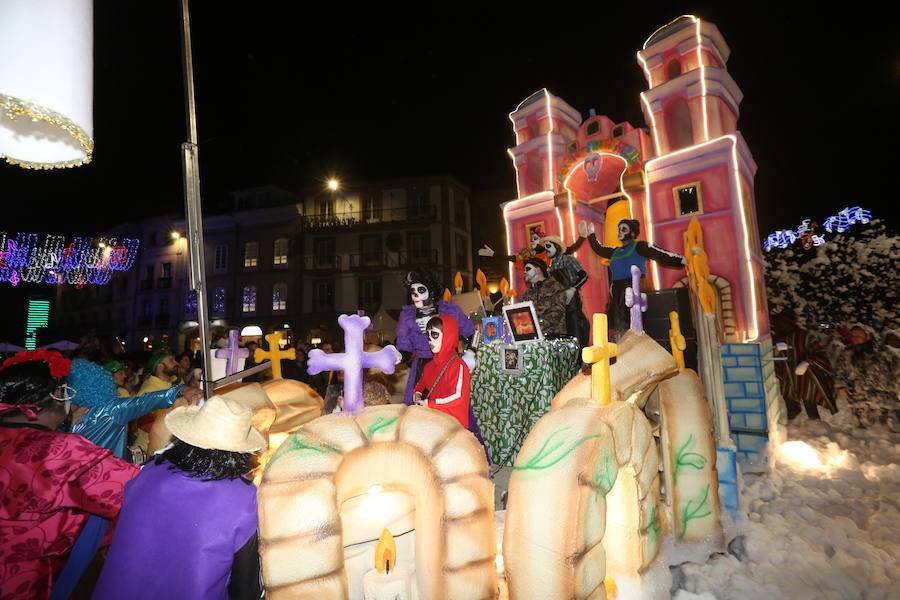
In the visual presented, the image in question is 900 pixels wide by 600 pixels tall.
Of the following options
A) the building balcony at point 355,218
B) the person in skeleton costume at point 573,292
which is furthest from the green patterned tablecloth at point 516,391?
the building balcony at point 355,218

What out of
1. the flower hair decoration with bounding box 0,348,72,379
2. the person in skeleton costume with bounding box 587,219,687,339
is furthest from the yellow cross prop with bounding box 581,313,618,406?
the person in skeleton costume with bounding box 587,219,687,339

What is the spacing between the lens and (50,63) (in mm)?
1035

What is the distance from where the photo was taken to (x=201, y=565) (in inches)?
71.3

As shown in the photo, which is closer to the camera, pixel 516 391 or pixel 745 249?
pixel 516 391

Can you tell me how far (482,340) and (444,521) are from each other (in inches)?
139

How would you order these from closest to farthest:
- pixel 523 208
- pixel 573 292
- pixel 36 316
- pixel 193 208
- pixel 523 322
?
pixel 193 208, pixel 523 322, pixel 573 292, pixel 523 208, pixel 36 316

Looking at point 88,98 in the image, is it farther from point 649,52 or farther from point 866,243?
point 866,243

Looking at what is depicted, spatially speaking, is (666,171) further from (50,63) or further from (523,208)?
(50,63)

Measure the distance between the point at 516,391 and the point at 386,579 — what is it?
3.11 metres

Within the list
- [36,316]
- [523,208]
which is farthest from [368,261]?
[36,316]

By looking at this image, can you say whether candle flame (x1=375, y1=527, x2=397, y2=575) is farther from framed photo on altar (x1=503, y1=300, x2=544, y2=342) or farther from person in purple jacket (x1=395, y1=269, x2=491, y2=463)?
framed photo on altar (x1=503, y1=300, x2=544, y2=342)

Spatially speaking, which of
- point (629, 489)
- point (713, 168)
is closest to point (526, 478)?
point (629, 489)

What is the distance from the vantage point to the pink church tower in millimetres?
8875

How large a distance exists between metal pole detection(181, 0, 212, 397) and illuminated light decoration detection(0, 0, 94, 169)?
972 mm
